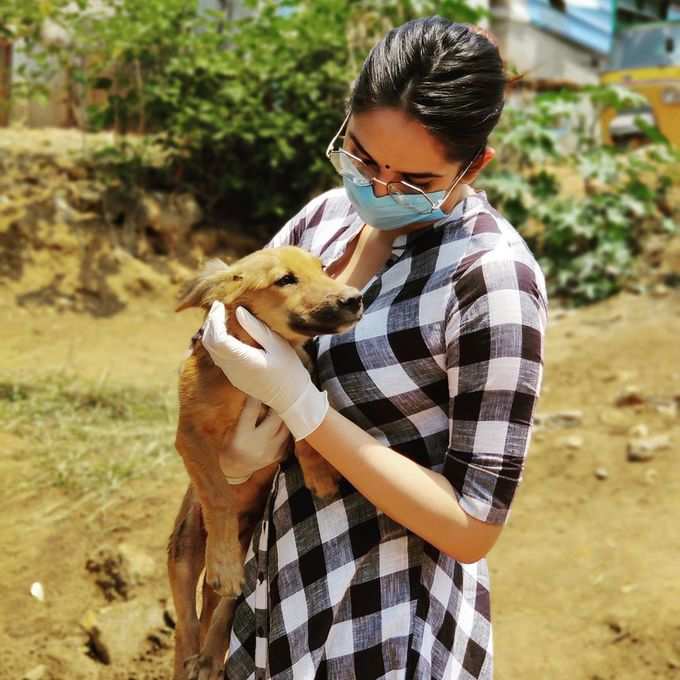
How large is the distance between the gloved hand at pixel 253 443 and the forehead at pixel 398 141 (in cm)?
81

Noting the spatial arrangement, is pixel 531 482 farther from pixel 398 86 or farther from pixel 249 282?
pixel 398 86

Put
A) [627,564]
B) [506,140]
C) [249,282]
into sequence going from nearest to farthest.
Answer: [249,282]
[627,564]
[506,140]

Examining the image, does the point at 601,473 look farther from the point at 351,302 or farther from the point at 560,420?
the point at 351,302

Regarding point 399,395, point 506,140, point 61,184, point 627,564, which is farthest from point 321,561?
point 506,140

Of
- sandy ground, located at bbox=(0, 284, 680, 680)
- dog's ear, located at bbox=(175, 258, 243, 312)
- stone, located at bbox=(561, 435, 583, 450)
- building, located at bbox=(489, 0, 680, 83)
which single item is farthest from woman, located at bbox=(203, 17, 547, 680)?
building, located at bbox=(489, 0, 680, 83)

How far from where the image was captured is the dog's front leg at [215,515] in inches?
104

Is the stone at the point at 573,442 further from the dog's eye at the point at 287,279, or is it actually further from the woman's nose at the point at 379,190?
the woman's nose at the point at 379,190

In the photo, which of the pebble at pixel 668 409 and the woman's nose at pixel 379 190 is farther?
the pebble at pixel 668 409

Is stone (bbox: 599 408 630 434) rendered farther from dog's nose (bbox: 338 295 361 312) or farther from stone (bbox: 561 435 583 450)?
dog's nose (bbox: 338 295 361 312)

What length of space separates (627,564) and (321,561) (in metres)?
3.32

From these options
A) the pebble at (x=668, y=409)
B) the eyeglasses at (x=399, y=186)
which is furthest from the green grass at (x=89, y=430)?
the pebble at (x=668, y=409)

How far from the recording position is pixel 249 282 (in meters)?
2.75

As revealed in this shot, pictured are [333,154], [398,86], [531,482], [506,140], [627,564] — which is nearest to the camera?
[398,86]

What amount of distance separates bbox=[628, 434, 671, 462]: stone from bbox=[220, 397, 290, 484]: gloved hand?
4.45m
